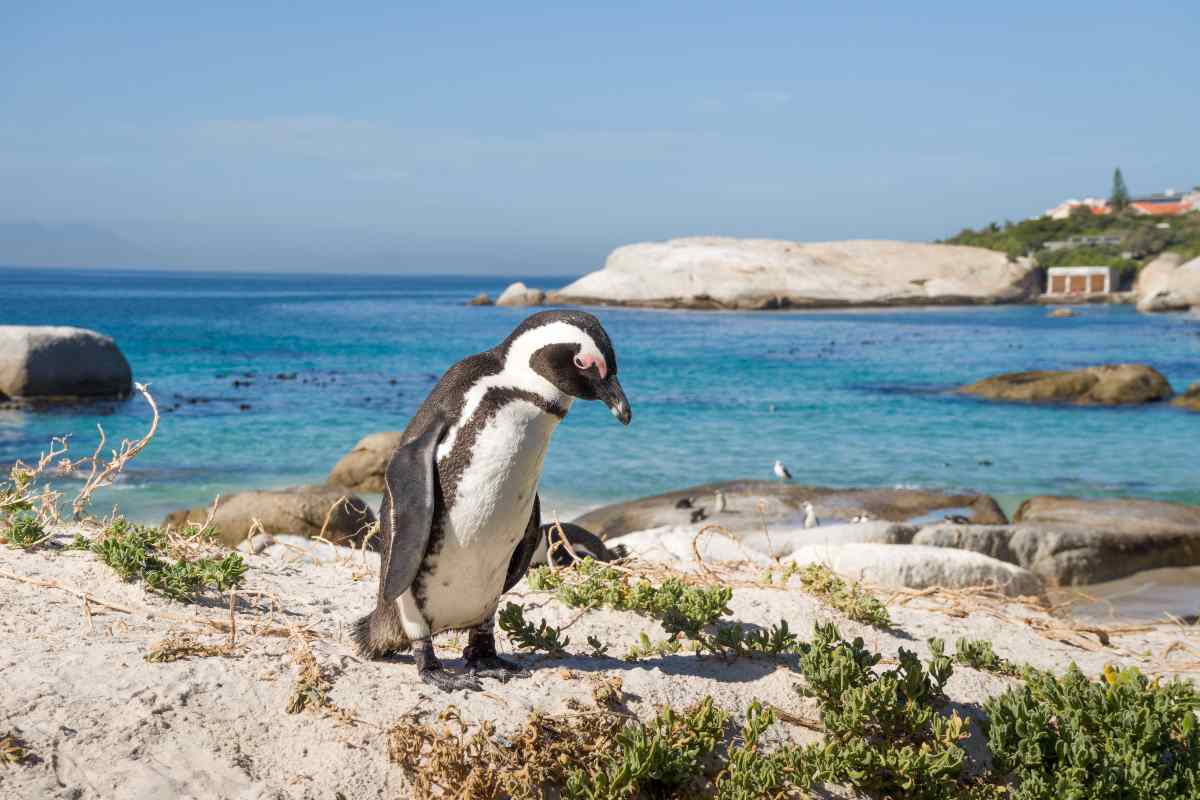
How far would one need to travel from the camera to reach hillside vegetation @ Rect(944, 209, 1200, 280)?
9150cm

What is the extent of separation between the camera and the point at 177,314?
71562 mm

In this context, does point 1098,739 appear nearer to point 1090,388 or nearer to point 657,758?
point 657,758

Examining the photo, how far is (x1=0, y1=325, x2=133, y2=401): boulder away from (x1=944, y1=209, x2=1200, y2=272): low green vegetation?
7519 cm

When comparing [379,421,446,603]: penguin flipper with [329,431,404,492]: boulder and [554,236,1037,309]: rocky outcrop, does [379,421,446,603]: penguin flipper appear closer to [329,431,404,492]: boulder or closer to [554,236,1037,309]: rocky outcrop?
[329,431,404,492]: boulder

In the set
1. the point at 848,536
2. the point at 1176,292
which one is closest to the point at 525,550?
the point at 848,536

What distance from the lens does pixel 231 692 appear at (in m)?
3.66

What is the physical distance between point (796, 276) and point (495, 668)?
235ft

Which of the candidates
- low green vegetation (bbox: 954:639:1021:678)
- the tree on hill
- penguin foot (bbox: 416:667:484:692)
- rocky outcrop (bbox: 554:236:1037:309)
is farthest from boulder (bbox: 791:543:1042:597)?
the tree on hill

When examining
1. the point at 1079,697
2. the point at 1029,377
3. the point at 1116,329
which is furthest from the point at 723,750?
the point at 1116,329

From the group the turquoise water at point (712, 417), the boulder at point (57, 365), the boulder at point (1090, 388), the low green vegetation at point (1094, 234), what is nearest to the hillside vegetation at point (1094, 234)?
the low green vegetation at point (1094, 234)

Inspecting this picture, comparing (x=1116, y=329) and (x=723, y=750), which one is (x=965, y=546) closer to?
Result: (x=723, y=750)

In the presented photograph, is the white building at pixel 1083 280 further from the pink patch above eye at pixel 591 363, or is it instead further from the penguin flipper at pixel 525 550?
the pink patch above eye at pixel 591 363

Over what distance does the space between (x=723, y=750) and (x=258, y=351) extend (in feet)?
134

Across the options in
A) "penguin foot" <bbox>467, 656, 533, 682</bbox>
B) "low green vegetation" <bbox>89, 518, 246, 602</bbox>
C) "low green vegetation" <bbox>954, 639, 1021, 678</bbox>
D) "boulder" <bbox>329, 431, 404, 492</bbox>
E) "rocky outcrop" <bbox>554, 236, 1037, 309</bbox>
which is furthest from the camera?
"rocky outcrop" <bbox>554, 236, 1037, 309</bbox>
